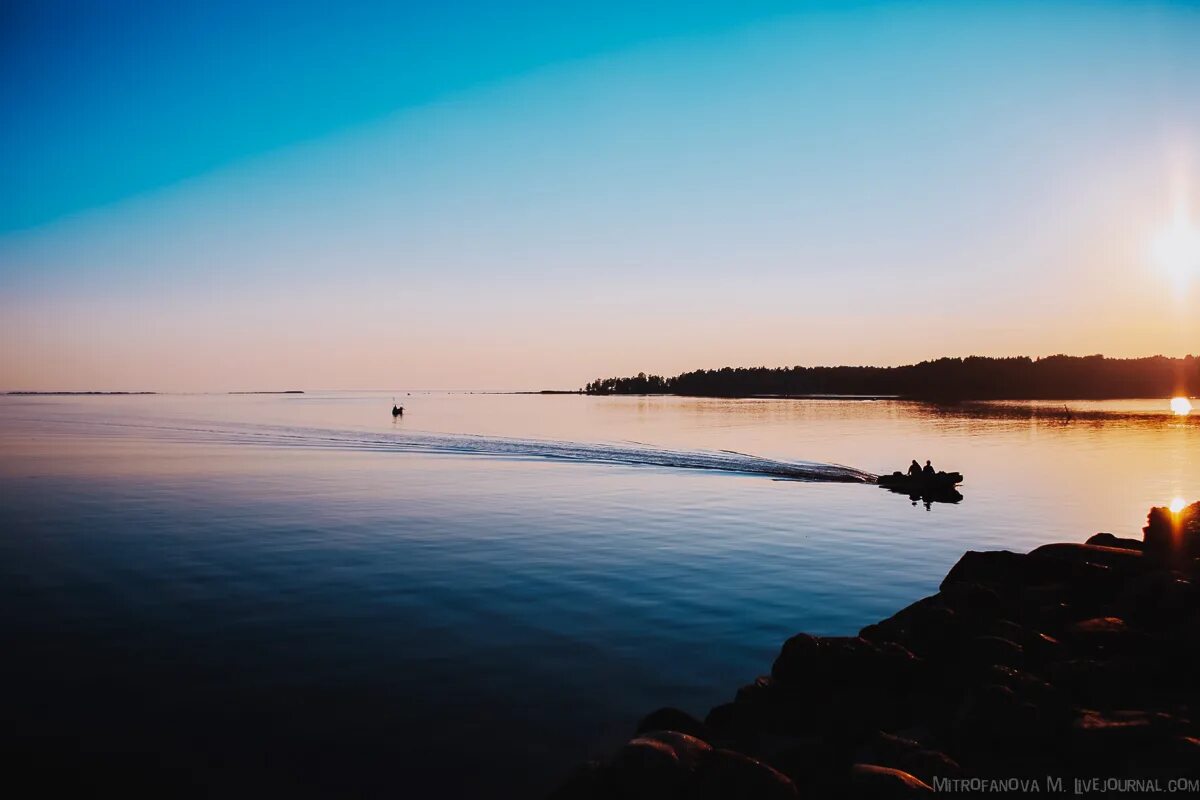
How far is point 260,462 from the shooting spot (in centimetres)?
4606

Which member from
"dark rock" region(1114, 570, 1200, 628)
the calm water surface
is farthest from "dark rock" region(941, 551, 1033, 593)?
"dark rock" region(1114, 570, 1200, 628)

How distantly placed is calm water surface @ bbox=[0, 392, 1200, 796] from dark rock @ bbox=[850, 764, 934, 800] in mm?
3708

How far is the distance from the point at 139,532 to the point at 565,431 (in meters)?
61.6

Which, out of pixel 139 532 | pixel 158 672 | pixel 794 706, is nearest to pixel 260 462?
pixel 139 532

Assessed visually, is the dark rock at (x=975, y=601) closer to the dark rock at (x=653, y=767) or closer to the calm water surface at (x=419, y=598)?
the calm water surface at (x=419, y=598)

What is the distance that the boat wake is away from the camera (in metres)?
45.9

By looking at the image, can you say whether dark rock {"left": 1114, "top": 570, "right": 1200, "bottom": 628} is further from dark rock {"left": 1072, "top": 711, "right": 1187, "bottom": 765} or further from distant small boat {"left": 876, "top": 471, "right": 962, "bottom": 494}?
distant small boat {"left": 876, "top": 471, "right": 962, "bottom": 494}

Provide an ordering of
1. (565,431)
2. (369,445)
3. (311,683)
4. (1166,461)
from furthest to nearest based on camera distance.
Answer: (565,431) → (369,445) → (1166,461) → (311,683)

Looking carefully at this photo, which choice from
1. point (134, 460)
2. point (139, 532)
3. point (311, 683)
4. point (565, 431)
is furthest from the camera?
point (565, 431)

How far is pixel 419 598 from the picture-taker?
1583 centimetres

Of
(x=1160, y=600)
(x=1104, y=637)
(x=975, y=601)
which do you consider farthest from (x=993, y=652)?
(x=1160, y=600)

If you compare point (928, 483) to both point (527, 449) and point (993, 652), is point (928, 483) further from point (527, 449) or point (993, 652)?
point (527, 449)

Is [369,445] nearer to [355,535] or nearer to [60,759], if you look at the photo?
[355,535]

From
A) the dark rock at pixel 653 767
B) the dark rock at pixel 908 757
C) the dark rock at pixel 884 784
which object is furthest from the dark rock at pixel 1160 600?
the dark rock at pixel 653 767
